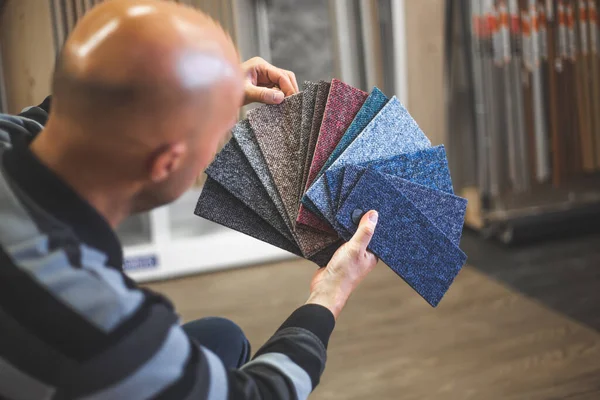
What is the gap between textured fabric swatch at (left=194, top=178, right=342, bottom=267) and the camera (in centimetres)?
123

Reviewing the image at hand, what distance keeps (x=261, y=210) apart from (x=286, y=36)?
219cm

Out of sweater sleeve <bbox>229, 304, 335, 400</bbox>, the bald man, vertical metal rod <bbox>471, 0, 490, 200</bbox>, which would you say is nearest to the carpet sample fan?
sweater sleeve <bbox>229, 304, 335, 400</bbox>

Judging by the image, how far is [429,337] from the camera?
2.17 m

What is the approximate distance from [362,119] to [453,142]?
6.08ft

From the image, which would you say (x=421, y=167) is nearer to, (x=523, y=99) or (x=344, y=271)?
(x=344, y=271)

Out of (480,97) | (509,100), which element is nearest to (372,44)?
(480,97)

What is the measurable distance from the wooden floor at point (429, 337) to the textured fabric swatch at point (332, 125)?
88cm

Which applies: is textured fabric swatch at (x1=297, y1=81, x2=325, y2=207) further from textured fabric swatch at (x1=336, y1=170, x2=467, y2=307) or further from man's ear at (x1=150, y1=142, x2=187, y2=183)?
man's ear at (x1=150, y1=142, x2=187, y2=183)

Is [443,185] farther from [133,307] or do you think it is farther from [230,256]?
[230,256]

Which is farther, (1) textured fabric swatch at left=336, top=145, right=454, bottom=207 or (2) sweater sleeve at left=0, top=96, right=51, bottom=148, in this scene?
(1) textured fabric swatch at left=336, top=145, right=454, bottom=207

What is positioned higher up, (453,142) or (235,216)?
(235,216)

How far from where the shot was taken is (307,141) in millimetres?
1255

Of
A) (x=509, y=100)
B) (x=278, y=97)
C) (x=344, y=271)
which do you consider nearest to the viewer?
(x=344, y=271)

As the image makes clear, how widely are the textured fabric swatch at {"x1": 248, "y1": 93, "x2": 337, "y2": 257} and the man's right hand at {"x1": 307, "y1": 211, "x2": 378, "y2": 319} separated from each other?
0.11 meters
